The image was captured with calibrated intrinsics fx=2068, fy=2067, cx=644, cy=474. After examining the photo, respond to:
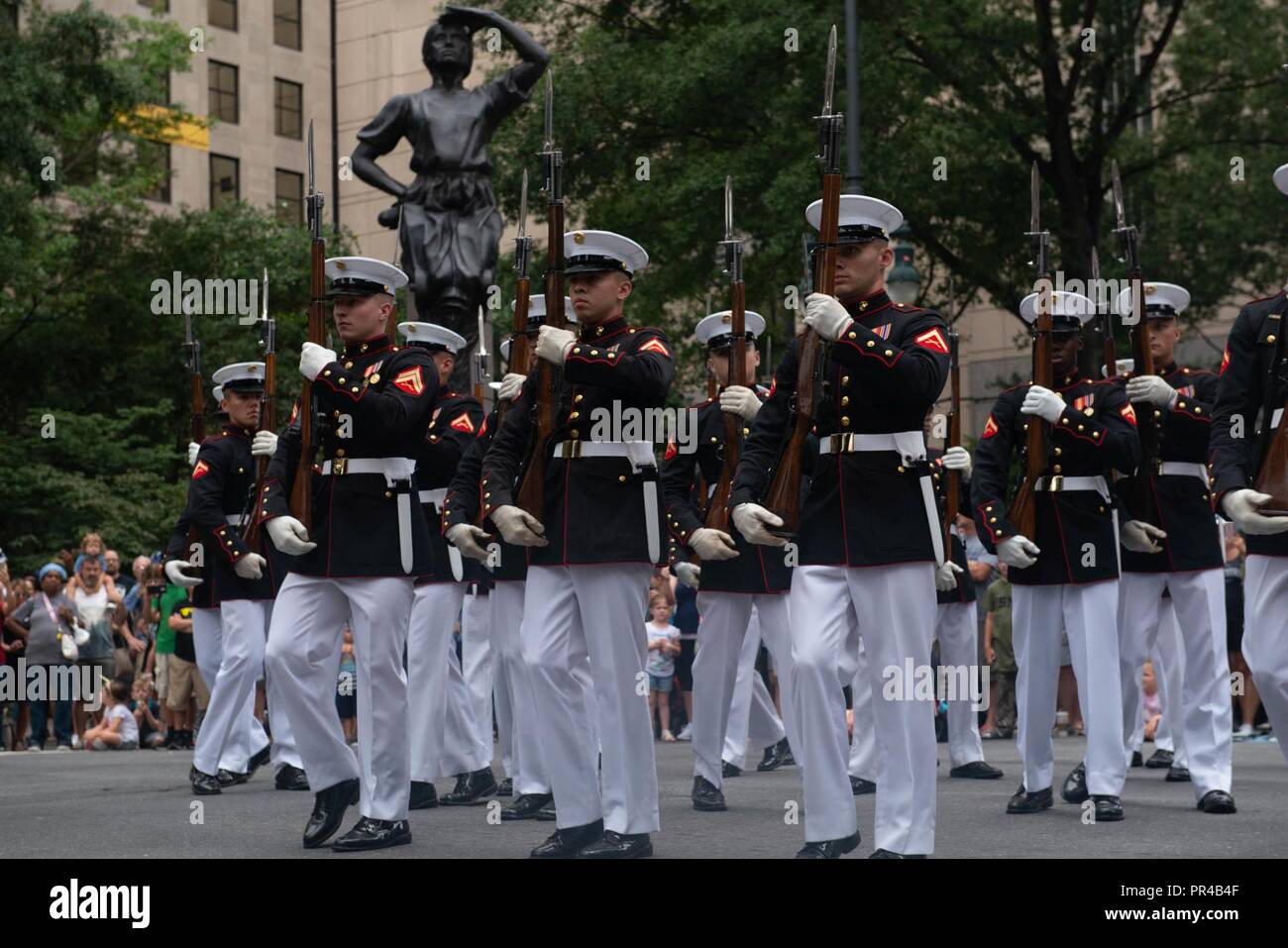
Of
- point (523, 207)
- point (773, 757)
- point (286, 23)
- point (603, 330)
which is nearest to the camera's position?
point (603, 330)

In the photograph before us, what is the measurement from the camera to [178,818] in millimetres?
10023

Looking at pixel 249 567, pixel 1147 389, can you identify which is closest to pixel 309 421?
pixel 249 567

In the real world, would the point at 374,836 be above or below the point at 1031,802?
above

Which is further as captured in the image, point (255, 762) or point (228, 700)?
point (255, 762)

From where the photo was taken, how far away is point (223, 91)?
50.5 meters

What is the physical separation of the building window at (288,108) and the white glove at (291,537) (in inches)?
1773

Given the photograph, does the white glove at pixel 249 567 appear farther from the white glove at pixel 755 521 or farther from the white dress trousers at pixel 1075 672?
the white glove at pixel 755 521

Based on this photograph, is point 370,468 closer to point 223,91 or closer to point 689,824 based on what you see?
point 689,824

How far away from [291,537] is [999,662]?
35.1 ft

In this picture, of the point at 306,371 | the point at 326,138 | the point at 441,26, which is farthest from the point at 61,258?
the point at 306,371

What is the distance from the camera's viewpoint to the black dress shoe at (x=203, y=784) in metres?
11.7

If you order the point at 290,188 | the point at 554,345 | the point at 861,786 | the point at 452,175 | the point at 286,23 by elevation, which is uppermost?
the point at 286,23

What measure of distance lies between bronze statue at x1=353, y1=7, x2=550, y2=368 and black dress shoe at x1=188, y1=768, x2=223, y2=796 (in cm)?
355

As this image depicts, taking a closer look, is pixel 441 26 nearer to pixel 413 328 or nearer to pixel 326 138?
pixel 413 328
